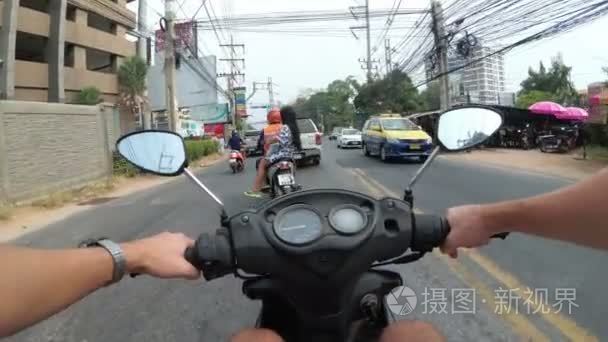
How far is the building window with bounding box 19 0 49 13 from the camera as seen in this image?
27964 mm

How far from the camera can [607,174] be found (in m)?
1.41

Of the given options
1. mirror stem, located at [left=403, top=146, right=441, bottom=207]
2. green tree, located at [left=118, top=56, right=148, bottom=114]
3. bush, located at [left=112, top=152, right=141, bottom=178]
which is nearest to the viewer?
mirror stem, located at [left=403, top=146, right=441, bottom=207]

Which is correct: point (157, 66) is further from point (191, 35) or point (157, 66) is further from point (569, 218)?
point (569, 218)

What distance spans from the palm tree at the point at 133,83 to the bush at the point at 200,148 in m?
5.62

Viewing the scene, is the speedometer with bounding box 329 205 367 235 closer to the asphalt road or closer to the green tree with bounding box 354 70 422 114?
the asphalt road

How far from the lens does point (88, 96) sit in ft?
93.8

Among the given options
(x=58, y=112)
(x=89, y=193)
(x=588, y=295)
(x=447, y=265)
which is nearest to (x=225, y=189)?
(x=89, y=193)

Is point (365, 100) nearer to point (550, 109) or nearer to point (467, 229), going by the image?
point (550, 109)

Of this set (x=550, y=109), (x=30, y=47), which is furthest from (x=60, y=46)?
(x=550, y=109)

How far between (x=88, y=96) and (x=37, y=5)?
5253 millimetres

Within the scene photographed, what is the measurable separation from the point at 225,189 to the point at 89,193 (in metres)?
4.18

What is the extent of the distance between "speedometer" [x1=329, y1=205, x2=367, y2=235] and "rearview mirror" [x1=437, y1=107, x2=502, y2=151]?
65 centimetres

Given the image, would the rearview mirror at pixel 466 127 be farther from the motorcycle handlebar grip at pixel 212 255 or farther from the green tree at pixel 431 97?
the green tree at pixel 431 97

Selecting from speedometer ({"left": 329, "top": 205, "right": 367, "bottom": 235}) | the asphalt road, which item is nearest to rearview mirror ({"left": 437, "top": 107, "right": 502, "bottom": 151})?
speedometer ({"left": 329, "top": 205, "right": 367, "bottom": 235})
